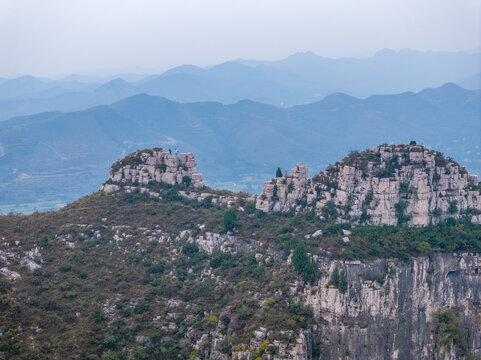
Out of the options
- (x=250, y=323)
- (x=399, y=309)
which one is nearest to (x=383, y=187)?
(x=399, y=309)

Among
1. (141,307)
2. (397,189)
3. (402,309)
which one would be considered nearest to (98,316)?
(141,307)

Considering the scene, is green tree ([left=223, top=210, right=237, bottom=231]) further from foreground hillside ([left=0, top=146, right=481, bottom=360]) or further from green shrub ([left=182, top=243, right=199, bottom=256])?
green shrub ([left=182, top=243, right=199, bottom=256])

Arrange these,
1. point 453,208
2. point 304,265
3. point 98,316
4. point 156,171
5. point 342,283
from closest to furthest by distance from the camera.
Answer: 1. point 98,316
2. point 342,283
3. point 304,265
4. point 453,208
5. point 156,171

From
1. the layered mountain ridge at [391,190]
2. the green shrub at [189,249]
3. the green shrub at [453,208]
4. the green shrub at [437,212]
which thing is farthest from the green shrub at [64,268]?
the green shrub at [453,208]

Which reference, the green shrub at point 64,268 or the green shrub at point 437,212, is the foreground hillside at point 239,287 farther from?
the green shrub at point 437,212

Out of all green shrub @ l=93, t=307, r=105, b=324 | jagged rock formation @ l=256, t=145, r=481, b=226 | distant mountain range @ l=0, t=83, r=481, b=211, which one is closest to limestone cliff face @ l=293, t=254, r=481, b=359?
jagged rock formation @ l=256, t=145, r=481, b=226

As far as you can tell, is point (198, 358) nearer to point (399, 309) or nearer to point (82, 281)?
point (82, 281)

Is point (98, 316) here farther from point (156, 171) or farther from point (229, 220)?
point (156, 171)
